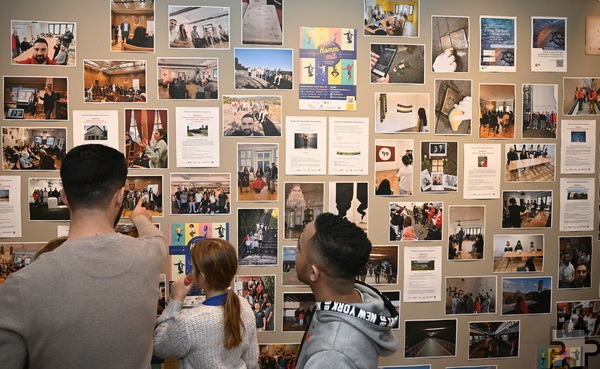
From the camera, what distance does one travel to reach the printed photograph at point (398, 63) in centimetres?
270

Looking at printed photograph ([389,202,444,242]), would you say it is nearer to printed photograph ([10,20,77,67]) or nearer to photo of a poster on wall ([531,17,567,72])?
photo of a poster on wall ([531,17,567,72])

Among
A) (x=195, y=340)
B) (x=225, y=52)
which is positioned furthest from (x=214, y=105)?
(x=195, y=340)

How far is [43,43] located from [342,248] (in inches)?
76.8

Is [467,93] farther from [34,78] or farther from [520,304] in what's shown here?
[34,78]

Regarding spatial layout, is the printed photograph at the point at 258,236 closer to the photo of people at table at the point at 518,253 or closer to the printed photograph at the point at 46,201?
the printed photograph at the point at 46,201

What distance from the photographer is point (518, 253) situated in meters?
2.84

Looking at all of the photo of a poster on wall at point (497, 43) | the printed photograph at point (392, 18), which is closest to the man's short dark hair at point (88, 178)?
the printed photograph at point (392, 18)

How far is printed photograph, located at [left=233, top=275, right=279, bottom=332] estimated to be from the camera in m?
2.66

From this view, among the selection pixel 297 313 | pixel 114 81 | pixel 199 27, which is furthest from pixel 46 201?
pixel 297 313

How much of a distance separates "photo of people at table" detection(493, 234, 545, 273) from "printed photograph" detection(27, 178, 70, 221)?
238 centimetres

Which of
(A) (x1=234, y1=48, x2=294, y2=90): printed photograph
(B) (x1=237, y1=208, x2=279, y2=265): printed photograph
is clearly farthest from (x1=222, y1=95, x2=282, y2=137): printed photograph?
(B) (x1=237, y1=208, x2=279, y2=265): printed photograph

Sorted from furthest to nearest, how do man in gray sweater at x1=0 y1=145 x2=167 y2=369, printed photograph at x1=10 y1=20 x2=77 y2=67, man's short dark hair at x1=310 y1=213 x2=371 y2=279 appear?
printed photograph at x1=10 y1=20 x2=77 y2=67 → man's short dark hair at x1=310 y1=213 x2=371 y2=279 → man in gray sweater at x1=0 y1=145 x2=167 y2=369

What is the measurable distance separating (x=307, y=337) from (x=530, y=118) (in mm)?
1995

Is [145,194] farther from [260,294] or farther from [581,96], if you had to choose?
[581,96]
